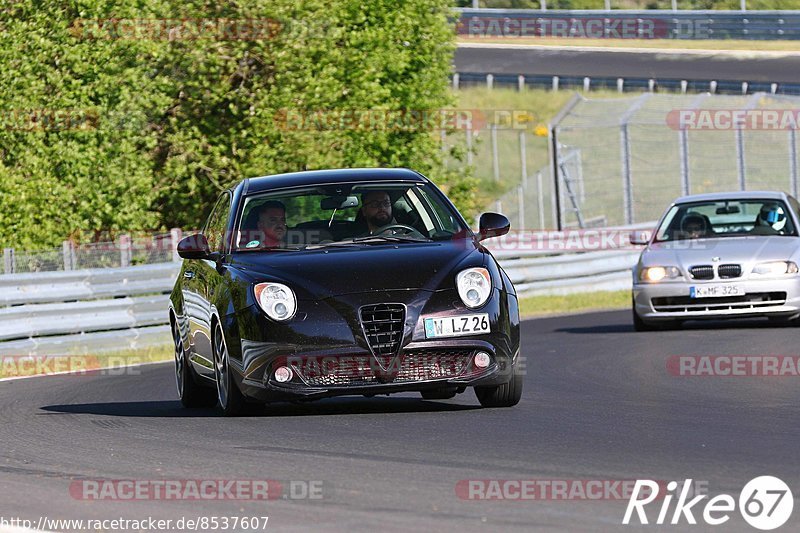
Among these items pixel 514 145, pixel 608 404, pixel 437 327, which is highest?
pixel 437 327

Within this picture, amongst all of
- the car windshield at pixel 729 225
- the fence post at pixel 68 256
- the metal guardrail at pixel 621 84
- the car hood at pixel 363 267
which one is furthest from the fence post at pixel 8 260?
the metal guardrail at pixel 621 84

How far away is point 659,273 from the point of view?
17.2m

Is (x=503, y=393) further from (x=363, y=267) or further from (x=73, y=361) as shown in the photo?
(x=73, y=361)

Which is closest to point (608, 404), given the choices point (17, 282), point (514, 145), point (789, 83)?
point (17, 282)

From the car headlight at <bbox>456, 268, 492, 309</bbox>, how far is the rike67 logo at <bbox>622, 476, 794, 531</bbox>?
2832mm

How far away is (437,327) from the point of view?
30.9ft

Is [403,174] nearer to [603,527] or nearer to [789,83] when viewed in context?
[603,527]

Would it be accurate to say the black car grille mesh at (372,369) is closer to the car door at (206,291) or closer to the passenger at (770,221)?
the car door at (206,291)

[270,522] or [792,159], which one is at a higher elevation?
[270,522]

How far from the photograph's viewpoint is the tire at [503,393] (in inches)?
395

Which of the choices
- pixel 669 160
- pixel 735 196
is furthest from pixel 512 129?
pixel 735 196

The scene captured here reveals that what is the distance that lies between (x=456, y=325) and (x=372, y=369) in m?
0.55

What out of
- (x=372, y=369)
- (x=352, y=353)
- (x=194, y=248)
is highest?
(x=194, y=248)

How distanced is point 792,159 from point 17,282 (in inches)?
630
